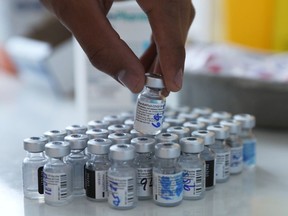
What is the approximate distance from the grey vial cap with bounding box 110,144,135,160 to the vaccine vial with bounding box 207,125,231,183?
0.16m

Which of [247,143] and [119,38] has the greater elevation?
[119,38]

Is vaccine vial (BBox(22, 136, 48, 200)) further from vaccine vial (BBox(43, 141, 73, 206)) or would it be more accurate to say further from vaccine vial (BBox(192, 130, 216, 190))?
vaccine vial (BBox(192, 130, 216, 190))

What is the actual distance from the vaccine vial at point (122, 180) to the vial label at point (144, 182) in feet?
0.06

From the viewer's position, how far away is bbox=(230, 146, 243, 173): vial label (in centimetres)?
87

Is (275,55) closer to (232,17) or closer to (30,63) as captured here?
(232,17)

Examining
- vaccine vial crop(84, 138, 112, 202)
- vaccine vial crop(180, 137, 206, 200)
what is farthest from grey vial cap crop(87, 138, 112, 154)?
vaccine vial crop(180, 137, 206, 200)

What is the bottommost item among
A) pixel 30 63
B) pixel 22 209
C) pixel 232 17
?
pixel 22 209

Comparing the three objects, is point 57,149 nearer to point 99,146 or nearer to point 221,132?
point 99,146

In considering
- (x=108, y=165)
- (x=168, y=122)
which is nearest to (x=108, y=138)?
(x=108, y=165)

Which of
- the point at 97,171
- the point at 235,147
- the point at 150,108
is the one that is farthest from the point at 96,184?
the point at 235,147

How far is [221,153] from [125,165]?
6.5 inches

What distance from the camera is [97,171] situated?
75cm

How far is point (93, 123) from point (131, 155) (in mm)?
178

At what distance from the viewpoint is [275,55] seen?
4.62 feet
